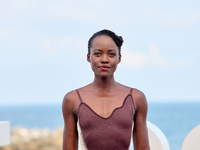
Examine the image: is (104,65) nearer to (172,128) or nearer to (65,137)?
(65,137)

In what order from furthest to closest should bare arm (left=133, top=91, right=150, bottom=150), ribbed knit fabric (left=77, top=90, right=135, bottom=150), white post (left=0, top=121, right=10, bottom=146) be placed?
white post (left=0, top=121, right=10, bottom=146), bare arm (left=133, top=91, right=150, bottom=150), ribbed knit fabric (left=77, top=90, right=135, bottom=150)

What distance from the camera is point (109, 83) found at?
2.18 m

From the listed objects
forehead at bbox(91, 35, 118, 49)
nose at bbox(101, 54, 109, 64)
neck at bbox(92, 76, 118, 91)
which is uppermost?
forehead at bbox(91, 35, 118, 49)

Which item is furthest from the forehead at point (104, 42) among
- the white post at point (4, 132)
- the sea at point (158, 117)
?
the sea at point (158, 117)

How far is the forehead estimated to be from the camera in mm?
2125

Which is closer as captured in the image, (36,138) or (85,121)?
(85,121)

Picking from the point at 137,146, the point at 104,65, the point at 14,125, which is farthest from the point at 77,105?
the point at 14,125

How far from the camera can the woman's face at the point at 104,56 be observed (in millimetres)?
2098

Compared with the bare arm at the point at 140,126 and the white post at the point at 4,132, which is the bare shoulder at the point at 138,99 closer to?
the bare arm at the point at 140,126

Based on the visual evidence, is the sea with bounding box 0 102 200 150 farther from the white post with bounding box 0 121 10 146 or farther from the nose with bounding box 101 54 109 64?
the nose with bounding box 101 54 109 64

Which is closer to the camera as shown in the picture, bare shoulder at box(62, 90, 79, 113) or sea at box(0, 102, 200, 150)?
bare shoulder at box(62, 90, 79, 113)

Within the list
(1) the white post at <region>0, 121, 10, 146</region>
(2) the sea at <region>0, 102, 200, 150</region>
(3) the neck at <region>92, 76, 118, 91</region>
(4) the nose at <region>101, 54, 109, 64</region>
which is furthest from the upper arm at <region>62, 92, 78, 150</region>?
(2) the sea at <region>0, 102, 200, 150</region>

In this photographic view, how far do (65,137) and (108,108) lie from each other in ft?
0.94

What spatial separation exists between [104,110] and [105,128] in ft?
0.33
